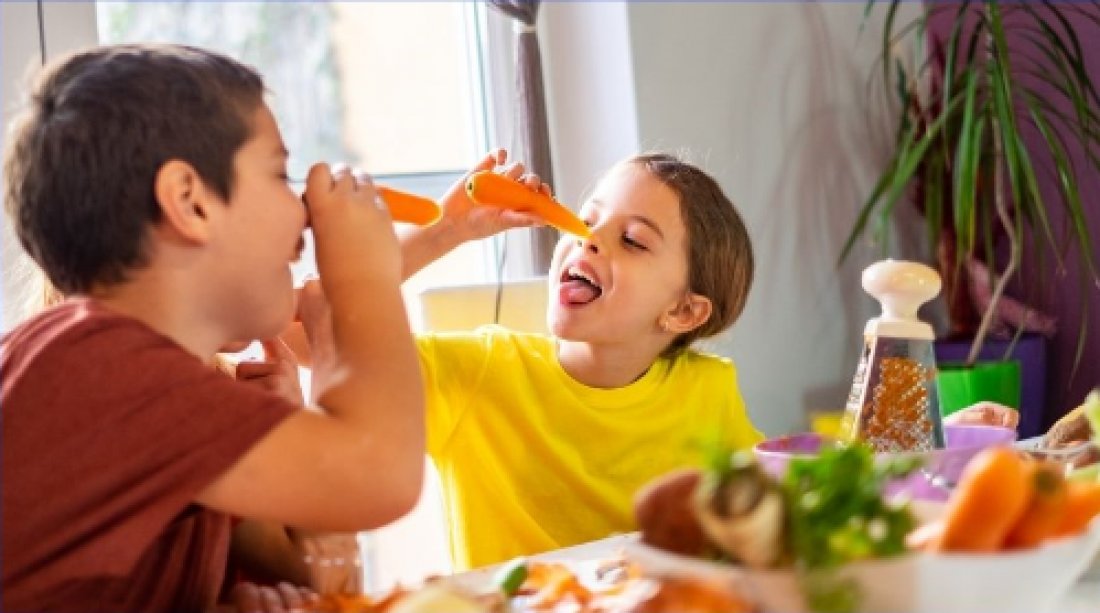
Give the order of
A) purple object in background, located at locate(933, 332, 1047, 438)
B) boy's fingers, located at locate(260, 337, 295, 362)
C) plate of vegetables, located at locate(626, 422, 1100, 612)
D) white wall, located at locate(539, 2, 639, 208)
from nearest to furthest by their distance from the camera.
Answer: plate of vegetables, located at locate(626, 422, 1100, 612)
boy's fingers, located at locate(260, 337, 295, 362)
white wall, located at locate(539, 2, 639, 208)
purple object in background, located at locate(933, 332, 1047, 438)

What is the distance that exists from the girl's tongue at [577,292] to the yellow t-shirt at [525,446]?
0.24 ft

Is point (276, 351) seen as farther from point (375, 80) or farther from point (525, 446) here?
point (375, 80)

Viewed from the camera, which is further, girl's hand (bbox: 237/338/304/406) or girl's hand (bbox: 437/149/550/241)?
girl's hand (bbox: 437/149/550/241)

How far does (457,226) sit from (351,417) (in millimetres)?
730

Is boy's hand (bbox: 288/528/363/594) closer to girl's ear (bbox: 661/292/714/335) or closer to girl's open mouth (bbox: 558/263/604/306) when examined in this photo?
girl's open mouth (bbox: 558/263/604/306)

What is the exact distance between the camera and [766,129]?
9.20 ft

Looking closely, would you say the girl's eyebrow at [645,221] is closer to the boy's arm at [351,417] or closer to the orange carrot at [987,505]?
the boy's arm at [351,417]

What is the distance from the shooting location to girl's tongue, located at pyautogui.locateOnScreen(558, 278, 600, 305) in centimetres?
169

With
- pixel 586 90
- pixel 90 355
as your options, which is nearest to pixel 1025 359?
pixel 586 90

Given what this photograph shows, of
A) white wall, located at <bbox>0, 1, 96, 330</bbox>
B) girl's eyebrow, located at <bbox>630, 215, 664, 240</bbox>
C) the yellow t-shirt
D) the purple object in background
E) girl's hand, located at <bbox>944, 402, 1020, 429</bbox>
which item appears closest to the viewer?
girl's hand, located at <bbox>944, 402, 1020, 429</bbox>

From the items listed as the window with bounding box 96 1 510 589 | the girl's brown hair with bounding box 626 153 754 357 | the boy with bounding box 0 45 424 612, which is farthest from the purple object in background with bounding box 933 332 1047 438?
the boy with bounding box 0 45 424 612

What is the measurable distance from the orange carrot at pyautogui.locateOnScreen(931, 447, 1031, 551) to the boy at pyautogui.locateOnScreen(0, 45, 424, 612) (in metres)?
0.37

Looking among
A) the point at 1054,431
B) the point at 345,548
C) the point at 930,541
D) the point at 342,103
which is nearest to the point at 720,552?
the point at 930,541

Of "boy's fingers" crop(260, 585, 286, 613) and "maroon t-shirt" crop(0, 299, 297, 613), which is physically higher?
"maroon t-shirt" crop(0, 299, 297, 613)
